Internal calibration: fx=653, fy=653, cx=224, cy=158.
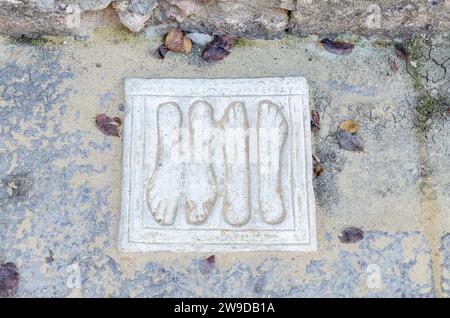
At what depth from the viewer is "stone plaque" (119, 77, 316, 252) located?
7.54 ft

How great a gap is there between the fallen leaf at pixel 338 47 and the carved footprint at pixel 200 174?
21.3 inches

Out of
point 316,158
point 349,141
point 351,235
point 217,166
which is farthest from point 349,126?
point 217,166

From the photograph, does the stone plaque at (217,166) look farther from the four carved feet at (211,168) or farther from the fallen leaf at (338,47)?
the fallen leaf at (338,47)

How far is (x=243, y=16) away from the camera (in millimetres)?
2490

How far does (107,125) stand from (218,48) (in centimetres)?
52

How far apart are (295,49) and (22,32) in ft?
3.48

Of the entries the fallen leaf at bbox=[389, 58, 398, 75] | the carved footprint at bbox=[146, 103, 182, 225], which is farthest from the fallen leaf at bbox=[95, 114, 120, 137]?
the fallen leaf at bbox=[389, 58, 398, 75]

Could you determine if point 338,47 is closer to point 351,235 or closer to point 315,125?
point 315,125

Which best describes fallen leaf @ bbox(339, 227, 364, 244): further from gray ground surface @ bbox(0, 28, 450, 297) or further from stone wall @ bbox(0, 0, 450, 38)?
stone wall @ bbox(0, 0, 450, 38)

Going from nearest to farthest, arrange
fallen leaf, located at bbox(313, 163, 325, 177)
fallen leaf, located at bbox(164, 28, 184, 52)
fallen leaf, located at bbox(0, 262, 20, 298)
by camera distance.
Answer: fallen leaf, located at bbox(0, 262, 20, 298)
fallen leaf, located at bbox(313, 163, 325, 177)
fallen leaf, located at bbox(164, 28, 184, 52)

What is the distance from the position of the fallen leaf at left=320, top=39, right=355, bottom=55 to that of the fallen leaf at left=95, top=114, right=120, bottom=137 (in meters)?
0.87

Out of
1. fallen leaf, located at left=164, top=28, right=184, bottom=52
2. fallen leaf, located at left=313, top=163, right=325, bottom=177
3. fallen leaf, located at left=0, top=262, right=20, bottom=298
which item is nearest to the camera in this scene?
fallen leaf, located at left=0, top=262, right=20, bottom=298
